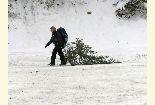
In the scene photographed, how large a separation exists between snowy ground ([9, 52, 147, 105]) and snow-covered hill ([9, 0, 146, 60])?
6.94 m

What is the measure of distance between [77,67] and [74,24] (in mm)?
10044

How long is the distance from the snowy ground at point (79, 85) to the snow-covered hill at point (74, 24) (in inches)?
273

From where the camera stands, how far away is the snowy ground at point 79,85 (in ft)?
30.3

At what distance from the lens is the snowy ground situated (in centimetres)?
923

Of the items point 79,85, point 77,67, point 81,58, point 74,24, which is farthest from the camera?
point 74,24

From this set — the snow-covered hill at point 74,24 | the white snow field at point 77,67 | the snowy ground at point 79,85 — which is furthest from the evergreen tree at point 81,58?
the snow-covered hill at point 74,24

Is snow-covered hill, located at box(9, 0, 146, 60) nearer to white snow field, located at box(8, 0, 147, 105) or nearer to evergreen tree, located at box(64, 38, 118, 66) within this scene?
white snow field, located at box(8, 0, 147, 105)

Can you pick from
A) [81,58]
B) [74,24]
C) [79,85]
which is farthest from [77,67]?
[74,24]

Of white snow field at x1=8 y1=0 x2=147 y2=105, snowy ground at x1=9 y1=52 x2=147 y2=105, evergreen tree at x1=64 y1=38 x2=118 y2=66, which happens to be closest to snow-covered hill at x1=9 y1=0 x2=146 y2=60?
white snow field at x1=8 y1=0 x2=147 y2=105

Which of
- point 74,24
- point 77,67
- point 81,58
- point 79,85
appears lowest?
point 79,85

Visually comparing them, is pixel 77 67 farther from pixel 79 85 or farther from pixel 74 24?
pixel 74 24

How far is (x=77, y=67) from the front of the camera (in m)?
14.4

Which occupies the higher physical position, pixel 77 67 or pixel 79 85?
pixel 77 67

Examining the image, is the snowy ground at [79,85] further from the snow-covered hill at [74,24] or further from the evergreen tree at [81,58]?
the snow-covered hill at [74,24]
